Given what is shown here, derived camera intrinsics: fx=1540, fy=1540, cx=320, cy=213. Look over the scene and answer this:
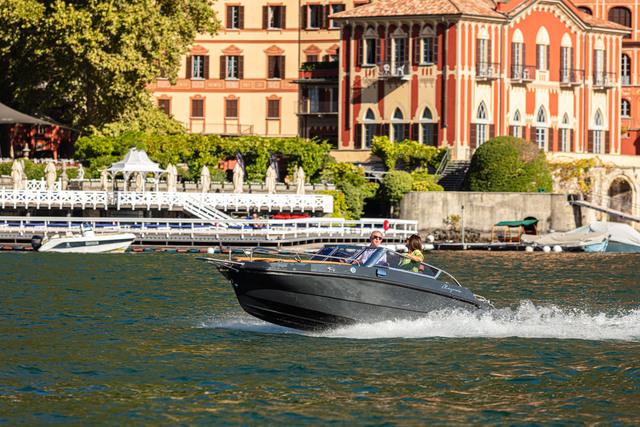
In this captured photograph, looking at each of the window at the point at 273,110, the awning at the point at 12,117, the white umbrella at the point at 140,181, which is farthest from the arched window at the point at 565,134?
the awning at the point at 12,117

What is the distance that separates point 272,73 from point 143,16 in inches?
919

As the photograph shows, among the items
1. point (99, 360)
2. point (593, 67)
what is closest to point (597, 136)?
point (593, 67)

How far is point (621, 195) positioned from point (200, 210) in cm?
2602

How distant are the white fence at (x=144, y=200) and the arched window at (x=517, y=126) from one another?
20.2 meters

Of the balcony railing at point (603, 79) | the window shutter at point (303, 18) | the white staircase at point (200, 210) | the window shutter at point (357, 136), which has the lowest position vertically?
the white staircase at point (200, 210)

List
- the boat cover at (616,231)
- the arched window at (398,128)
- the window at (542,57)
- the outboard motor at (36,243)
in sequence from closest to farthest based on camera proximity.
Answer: the outboard motor at (36,243) < the boat cover at (616,231) < the arched window at (398,128) < the window at (542,57)

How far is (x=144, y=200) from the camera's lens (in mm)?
69250

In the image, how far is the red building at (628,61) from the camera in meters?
103

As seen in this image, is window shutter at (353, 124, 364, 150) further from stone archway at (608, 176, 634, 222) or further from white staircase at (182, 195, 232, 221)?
white staircase at (182, 195, 232, 221)

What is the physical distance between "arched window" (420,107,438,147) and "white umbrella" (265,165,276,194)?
13.9 meters

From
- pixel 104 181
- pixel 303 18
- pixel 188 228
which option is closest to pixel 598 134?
pixel 303 18

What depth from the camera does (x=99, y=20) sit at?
259ft

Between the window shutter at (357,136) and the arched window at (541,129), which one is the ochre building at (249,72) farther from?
the arched window at (541,129)

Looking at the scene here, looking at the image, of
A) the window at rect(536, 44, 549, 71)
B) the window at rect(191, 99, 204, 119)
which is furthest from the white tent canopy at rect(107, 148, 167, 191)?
the window at rect(191, 99, 204, 119)
